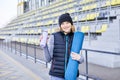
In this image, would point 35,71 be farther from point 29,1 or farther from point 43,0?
point 29,1

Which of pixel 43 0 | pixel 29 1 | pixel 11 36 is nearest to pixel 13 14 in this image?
pixel 29 1

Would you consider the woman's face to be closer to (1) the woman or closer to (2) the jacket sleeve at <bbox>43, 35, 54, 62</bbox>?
(1) the woman

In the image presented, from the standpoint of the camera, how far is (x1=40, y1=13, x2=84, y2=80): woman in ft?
8.04

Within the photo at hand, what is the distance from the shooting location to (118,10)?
7742 mm

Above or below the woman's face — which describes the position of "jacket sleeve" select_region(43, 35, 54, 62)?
below

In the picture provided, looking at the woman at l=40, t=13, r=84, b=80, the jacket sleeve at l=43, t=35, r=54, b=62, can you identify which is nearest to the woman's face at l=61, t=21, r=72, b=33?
the woman at l=40, t=13, r=84, b=80

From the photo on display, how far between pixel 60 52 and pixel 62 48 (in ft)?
0.16

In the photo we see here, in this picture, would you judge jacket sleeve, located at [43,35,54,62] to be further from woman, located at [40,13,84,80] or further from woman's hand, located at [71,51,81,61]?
Result: woman's hand, located at [71,51,81,61]

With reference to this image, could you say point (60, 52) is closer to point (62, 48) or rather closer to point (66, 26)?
point (62, 48)

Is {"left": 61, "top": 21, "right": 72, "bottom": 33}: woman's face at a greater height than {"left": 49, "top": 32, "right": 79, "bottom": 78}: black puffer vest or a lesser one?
greater

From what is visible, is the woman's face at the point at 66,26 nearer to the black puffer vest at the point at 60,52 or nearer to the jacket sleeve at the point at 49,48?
the black puffer vest at the point at 60,52

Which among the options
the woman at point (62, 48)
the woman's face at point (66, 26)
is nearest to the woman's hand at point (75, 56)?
the woman at point (62, 48)

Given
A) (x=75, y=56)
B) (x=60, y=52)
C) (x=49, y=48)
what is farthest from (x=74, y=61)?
(x=49, y=48)

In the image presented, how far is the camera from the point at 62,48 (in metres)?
2.46
